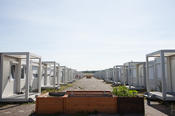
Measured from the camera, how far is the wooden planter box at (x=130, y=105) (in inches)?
254

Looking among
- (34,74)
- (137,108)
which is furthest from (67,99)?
(34,74)

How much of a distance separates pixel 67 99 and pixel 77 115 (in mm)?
807

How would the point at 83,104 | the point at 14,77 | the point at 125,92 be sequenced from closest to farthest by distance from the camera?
the point at 83,104, the point at 125,92, the point at 14,77

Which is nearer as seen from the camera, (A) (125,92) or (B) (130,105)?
(B) (130,105)

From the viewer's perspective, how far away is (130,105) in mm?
6465

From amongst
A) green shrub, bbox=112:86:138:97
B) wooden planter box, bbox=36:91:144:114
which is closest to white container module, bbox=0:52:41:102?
wooden planter box, bbox=36:91:144:114

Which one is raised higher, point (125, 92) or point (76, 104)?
point (125, 92)

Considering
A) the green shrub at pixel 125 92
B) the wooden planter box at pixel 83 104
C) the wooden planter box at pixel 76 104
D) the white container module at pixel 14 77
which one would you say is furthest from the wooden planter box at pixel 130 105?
the white container module at pixel 14 77

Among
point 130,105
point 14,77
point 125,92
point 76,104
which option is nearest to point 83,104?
point 76,104

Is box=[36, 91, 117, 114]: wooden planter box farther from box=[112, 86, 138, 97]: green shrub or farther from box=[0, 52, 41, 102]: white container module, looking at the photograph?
box=[0, 52, 41, 102]: white container module

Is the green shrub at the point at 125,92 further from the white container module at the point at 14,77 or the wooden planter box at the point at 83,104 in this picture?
the white container module at the point at 14,77

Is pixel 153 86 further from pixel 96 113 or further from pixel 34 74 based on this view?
pixel 34 74

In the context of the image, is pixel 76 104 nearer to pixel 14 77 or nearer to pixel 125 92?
pixel 125 92

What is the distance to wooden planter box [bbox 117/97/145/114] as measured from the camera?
645 centimetres
